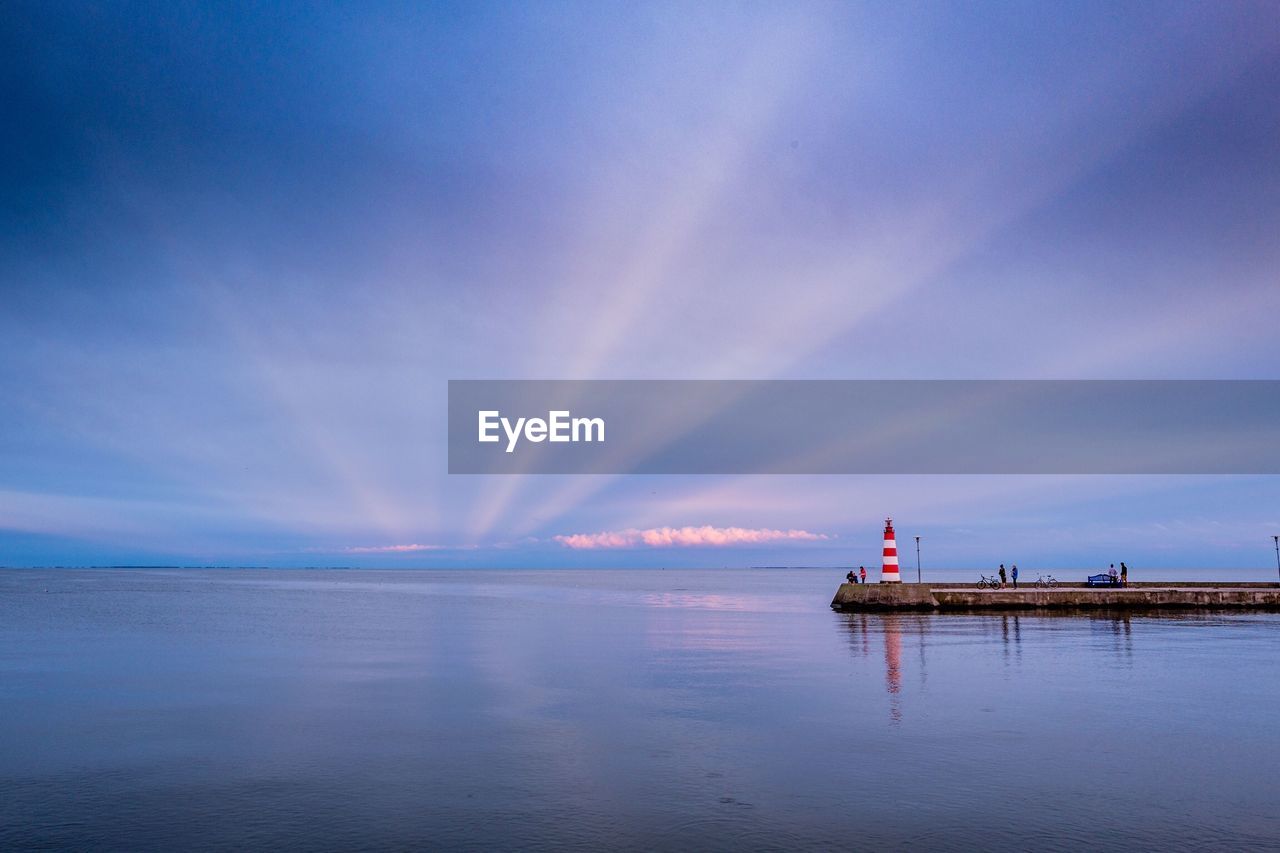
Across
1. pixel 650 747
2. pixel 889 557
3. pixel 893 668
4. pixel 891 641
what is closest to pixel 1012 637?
pixel 891 641

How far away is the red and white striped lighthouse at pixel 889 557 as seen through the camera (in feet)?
172

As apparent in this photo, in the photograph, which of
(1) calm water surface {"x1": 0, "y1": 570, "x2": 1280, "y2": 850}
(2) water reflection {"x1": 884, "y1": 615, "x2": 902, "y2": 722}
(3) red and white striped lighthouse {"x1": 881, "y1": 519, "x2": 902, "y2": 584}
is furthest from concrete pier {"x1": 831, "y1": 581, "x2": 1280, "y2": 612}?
(1) calm water surface {"x1": 0, "y1": 570, "x2": 1280, "y2": 850}

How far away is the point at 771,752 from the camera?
15.6 metres

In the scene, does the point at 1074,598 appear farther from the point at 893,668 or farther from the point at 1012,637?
the point at 893,668

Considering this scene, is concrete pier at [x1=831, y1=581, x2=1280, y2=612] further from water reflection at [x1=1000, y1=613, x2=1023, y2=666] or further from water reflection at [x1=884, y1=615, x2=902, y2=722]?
water reflection at [x1=884, y1=615, x2=902, y2=722]

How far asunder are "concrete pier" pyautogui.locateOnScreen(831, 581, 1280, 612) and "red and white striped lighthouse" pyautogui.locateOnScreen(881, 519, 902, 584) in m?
0.67

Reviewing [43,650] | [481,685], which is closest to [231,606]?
[43,650]

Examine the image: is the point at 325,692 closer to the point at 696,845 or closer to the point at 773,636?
the point at 696,845

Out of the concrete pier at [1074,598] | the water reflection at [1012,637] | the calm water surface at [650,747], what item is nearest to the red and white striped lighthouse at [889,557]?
the concrete pier at [1074,598]

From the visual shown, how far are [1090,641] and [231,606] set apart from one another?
2615 inches

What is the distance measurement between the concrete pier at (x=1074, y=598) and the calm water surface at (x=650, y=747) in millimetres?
20204

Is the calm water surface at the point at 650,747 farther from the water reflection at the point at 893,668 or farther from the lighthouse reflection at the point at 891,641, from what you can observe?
the lighthouse reflection at the point at 891,641

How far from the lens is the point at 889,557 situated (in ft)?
181

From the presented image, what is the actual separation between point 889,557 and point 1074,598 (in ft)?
39.6
